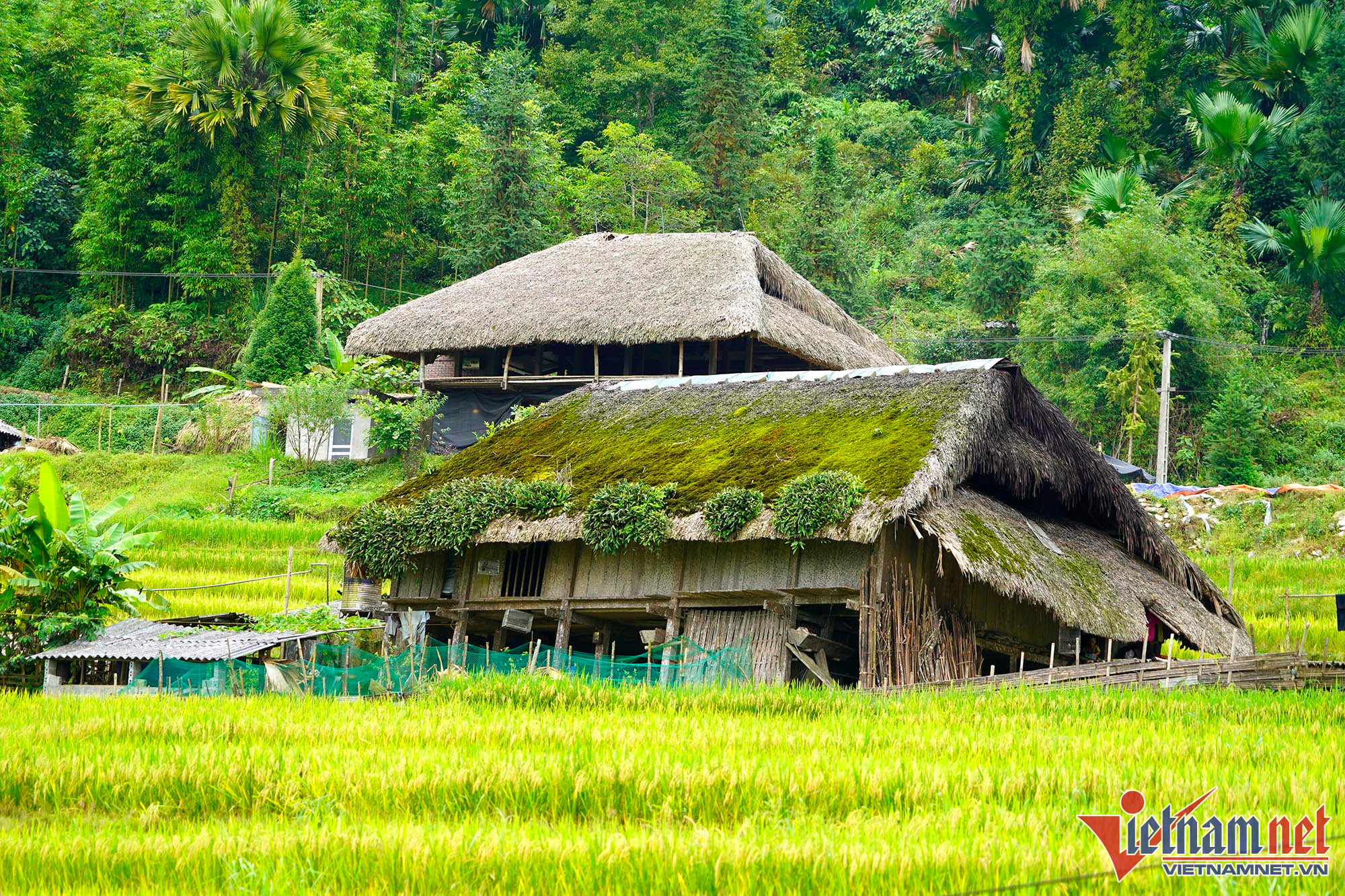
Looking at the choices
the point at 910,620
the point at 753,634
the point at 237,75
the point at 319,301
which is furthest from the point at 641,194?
the point at 910,620

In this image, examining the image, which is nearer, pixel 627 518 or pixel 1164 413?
pixel 627 518

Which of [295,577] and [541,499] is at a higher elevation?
[541,499]

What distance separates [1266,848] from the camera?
5734mm

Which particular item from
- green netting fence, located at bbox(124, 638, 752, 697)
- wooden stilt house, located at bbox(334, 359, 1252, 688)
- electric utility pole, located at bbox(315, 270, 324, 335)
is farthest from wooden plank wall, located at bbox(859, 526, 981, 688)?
electric utility pole, located at bbox(315, 270, 324, 335)

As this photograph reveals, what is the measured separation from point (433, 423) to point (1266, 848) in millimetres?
25955

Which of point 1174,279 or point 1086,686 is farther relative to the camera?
point 1174,279

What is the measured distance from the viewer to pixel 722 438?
16672 millimetres

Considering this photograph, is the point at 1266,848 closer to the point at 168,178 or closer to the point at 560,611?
the point at 560,611

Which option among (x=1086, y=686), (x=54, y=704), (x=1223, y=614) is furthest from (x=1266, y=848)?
(x=1223, y=614)

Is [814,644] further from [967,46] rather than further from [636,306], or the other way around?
[967,46]

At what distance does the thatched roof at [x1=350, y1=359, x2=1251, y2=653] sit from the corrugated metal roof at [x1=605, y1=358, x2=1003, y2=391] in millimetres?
33

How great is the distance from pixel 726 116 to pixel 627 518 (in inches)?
1139

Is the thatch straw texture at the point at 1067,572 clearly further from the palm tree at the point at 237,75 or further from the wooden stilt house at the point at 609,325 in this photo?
the palm tree at the point at 237,75

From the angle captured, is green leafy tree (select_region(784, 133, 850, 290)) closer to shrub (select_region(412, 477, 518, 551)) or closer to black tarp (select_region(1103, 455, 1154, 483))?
black tarp (select_region(1103, 455, 1154, 483))
